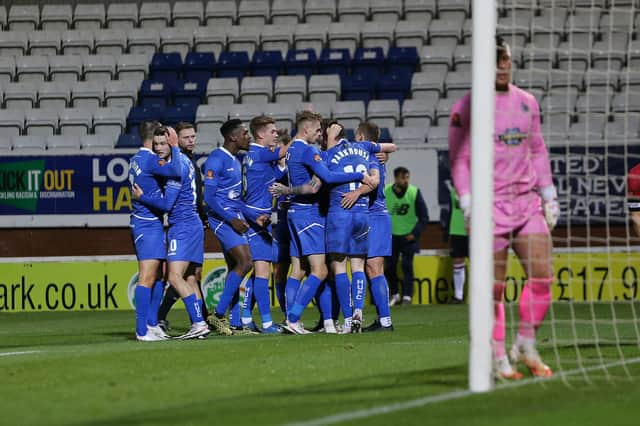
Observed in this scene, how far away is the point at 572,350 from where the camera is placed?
9422mm

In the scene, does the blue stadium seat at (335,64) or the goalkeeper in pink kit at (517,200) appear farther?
the blue stadium seat at (335,64)

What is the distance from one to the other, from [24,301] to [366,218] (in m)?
8.22

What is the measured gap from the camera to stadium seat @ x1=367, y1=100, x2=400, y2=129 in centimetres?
2142

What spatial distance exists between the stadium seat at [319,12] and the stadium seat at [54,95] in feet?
17.0

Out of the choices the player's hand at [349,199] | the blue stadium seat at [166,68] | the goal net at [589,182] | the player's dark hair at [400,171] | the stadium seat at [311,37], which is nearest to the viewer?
the player's hand at [349,199]

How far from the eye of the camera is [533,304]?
764 cm

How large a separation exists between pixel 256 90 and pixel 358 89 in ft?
6.28

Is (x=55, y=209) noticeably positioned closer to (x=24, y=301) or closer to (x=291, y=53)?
(x=24, y=301)

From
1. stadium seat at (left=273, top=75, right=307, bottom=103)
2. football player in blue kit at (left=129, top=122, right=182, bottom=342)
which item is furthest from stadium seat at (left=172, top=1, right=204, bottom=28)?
football player in blue kit at (left=129, top=122, right=182, bottom=342)

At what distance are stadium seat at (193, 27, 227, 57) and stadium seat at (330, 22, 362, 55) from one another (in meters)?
2.22

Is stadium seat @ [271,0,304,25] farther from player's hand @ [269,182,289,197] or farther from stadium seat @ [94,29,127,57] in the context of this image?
player's hand @ [269,182,289,197]

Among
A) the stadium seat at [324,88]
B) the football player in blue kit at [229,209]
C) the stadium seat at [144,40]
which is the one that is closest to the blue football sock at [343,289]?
the football player in blue kit at [229,209]

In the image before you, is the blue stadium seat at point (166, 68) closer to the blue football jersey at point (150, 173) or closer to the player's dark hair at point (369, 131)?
the player's dark hair at point (369, 131)

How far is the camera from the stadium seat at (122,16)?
25.7 meters
